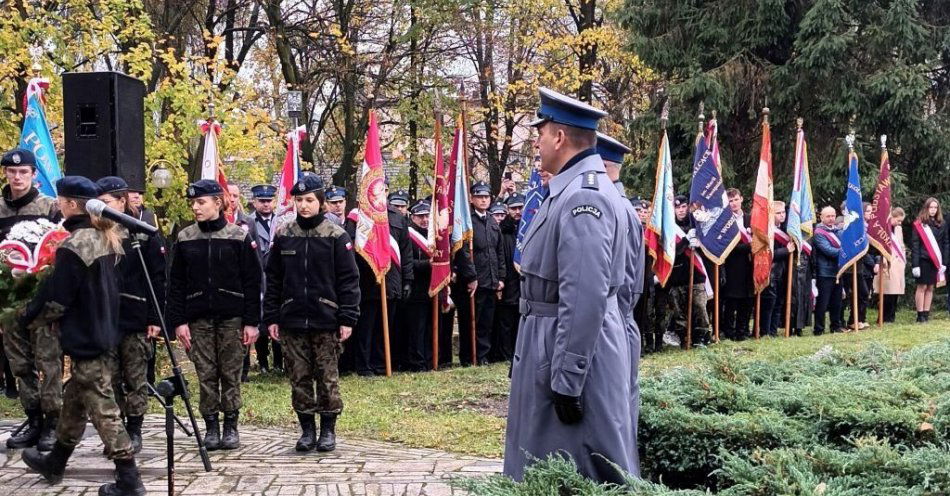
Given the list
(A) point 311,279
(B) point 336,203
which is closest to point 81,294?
(A) point 311,279

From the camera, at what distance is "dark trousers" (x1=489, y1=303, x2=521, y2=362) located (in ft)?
42.6

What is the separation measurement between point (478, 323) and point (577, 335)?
28.6 ft

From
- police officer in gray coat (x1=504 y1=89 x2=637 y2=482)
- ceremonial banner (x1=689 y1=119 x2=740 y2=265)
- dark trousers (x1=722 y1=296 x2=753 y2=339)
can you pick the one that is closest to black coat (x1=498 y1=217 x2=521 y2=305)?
ceremonial banner (x1=689 y1=119 x2=740 y2=265)

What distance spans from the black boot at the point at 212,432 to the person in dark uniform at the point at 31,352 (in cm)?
105

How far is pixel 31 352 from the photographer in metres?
7.84

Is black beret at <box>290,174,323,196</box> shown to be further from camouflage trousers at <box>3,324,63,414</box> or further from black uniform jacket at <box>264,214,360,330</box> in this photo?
camouflage trousers at <box>3,324,63,414</box>

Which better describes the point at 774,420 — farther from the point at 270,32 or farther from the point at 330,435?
the point at 270,32

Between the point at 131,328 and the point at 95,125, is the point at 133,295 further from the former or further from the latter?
the point at 95,125

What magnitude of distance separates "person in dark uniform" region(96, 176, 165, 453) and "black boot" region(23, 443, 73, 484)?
57 centimetres

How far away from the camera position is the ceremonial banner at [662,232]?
1253 centimetres

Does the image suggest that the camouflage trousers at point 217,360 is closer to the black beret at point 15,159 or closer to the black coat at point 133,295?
the black coat at point 133,295

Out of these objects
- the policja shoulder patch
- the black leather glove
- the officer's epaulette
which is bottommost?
the black leather glove

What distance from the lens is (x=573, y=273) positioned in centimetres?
412

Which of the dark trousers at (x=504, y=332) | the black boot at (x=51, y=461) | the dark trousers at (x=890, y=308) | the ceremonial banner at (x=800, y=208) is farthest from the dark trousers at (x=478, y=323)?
the dark trousers at (x=890, y=308)
